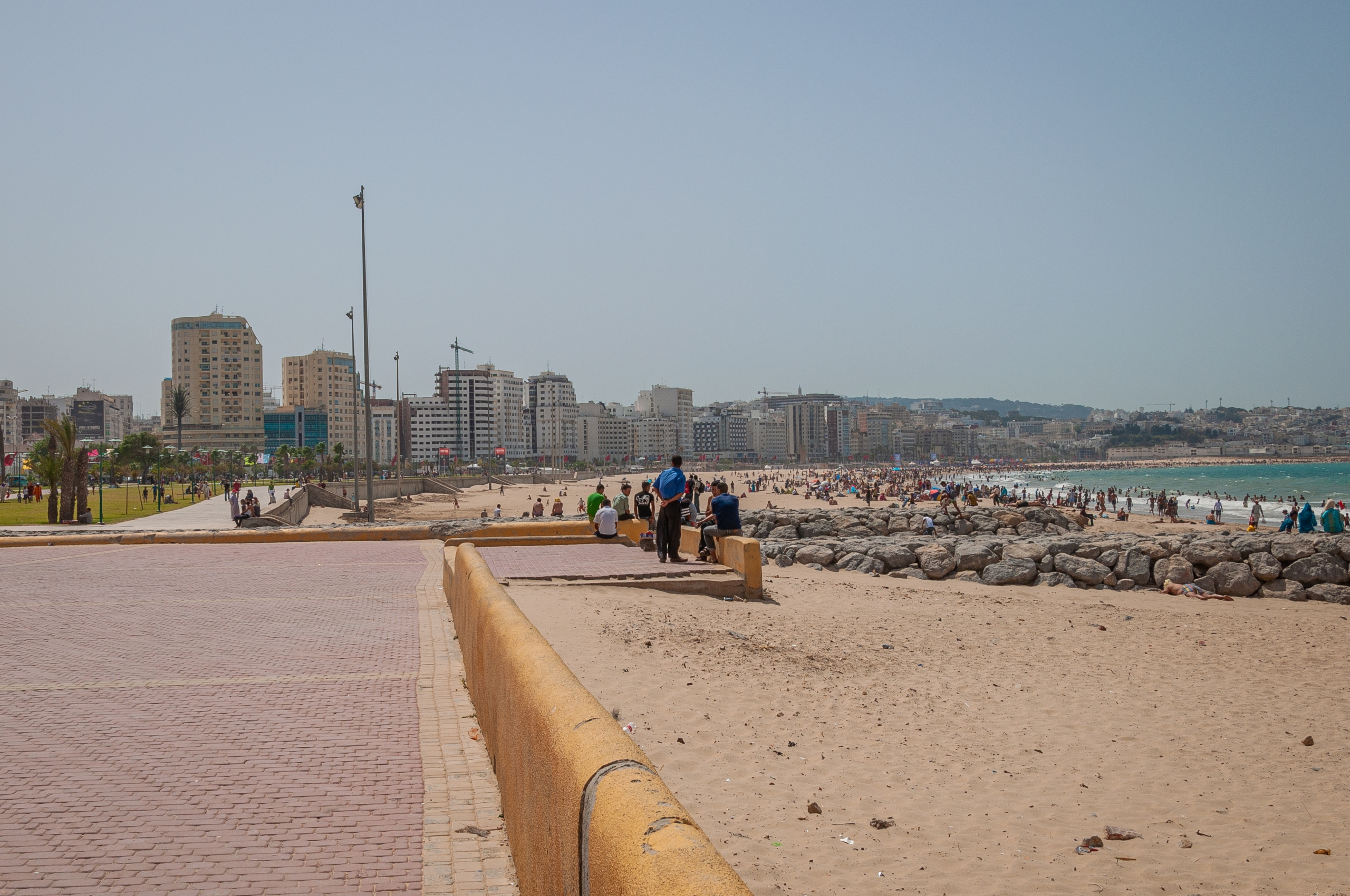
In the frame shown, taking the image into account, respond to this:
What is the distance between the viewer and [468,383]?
7382 inches

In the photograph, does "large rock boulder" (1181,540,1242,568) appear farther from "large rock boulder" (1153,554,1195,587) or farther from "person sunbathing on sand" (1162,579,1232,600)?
"person sunbathing on sand" (1162,579,1232,600)

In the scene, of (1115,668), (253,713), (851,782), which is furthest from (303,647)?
(1115,668)

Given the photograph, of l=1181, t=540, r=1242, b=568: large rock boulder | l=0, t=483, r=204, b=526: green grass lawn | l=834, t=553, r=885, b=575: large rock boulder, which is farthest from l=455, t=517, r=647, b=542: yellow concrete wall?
l=0, t=483, r=204, b=526: green grass lawn

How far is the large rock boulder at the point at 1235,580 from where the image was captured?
15.8 m

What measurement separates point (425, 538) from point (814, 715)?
545 inches

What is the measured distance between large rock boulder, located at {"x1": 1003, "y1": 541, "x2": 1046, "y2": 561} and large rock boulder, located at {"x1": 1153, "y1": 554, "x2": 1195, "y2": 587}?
1972 mm

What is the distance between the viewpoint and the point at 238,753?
5.09 meters

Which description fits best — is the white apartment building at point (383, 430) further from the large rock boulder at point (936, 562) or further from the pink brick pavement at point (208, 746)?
the pink brick pavement at point (208, 746)

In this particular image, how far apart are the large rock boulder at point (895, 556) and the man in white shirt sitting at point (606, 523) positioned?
553 cm

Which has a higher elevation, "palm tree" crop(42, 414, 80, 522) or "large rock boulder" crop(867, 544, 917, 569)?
"palm tree" crop(42, 414, 80, 522)

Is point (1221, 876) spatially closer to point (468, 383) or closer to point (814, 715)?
point (814, 715)

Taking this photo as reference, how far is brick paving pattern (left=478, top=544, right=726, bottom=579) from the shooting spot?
11.2 meters

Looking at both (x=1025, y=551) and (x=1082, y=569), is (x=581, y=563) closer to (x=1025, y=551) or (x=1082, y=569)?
(x=1025, y=551)

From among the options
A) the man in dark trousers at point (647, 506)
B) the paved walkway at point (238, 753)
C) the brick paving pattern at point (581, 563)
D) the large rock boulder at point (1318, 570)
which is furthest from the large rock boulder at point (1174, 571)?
the paved walkway at point (238, 753)
